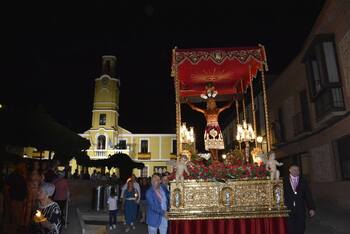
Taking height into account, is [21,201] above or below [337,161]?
below

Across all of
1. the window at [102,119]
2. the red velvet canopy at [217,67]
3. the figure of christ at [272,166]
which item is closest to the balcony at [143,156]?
the window at [102,119]

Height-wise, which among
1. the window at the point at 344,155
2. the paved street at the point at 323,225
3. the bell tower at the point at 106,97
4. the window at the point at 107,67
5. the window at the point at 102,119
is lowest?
the paved street at the point at 323,225

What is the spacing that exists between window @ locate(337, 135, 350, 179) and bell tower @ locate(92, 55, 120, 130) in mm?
37531

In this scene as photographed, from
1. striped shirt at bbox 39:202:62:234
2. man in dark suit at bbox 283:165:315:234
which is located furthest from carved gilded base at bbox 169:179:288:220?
striped shirt at bbox 39:202:62:234

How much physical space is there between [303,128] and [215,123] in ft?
30.2

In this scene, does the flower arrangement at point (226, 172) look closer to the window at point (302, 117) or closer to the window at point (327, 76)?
the window at point (327, 76)

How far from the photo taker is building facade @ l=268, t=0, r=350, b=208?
472 inches

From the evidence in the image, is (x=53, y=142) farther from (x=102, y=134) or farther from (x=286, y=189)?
(x=102, y=134)

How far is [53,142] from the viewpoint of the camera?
931cm

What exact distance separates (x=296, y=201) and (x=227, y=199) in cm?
158

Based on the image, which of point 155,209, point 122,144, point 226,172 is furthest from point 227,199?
point 122,144

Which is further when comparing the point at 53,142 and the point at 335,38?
the point at 335,38

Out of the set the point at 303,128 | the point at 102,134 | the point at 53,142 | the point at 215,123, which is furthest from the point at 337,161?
the point at 102,134

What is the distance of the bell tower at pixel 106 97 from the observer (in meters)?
46.9
